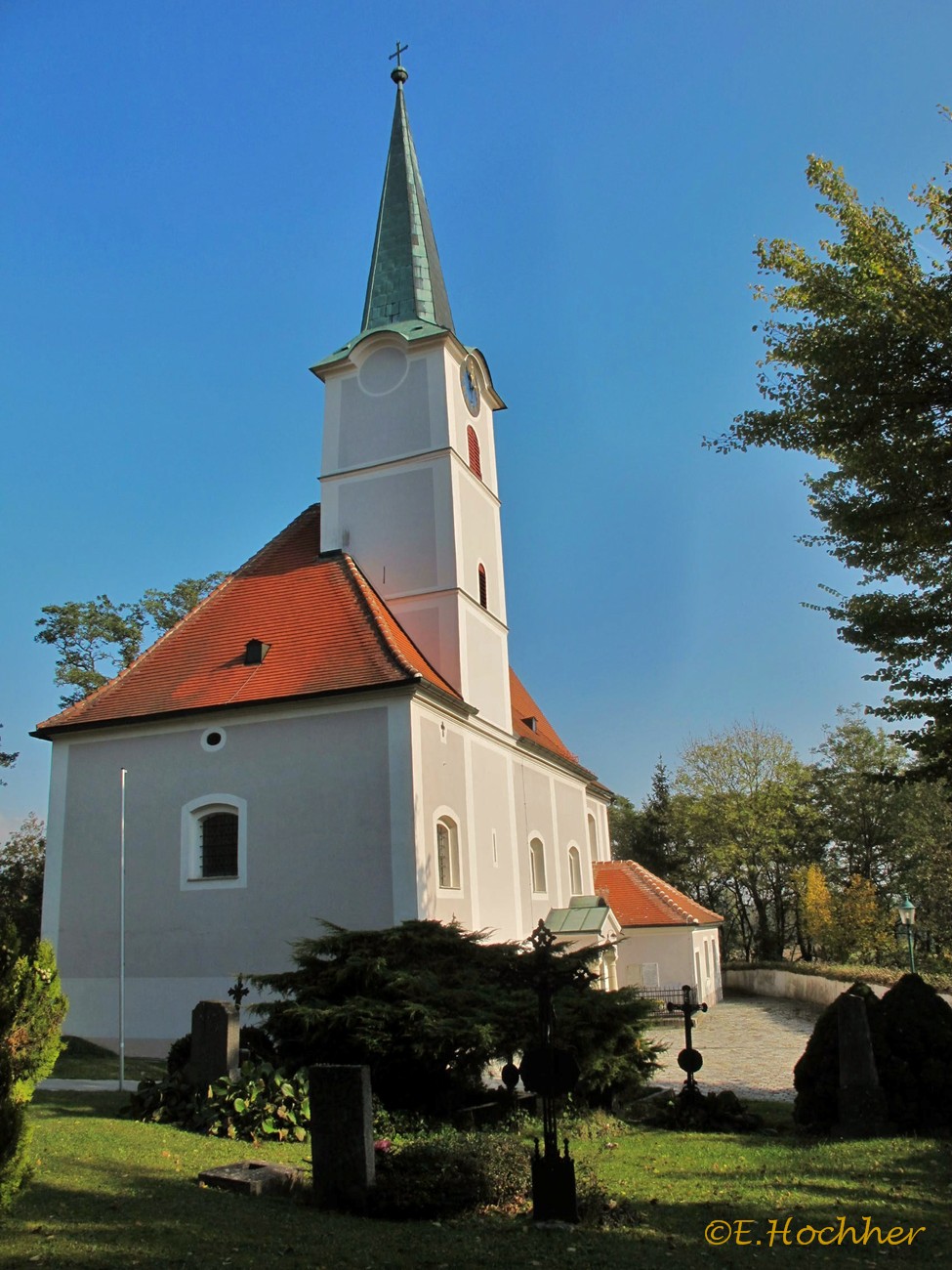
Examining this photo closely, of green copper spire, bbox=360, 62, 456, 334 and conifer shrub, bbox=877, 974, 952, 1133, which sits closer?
conifer shrub, bbox=877, 974, 952, 1133

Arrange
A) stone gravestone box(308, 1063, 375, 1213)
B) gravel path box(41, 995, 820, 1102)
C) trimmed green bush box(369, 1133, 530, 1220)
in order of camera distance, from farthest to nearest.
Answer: gravel path box(41, 995, 820, 1102), stone gravestone box(308, 1063, 375, 1213), trimmed green bush box(369, 1133, 530, 1220)

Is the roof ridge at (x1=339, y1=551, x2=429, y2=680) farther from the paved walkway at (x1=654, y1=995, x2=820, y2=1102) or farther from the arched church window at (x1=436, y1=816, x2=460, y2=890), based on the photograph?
the paved walkway at (x1=654, y1=995, x2=820, y2=1102)

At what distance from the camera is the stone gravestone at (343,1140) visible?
291 inches

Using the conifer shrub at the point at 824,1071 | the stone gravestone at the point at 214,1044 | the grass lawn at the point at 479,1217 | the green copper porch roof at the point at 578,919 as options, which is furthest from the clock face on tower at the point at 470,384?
the grass lawn at the point at 479,1217

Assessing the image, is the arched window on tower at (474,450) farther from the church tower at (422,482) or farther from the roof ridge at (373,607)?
the roof ridge at (373,607)

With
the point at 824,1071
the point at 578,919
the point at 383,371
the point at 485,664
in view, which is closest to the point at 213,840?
the point at 485,664

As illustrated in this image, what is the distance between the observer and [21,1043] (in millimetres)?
5742

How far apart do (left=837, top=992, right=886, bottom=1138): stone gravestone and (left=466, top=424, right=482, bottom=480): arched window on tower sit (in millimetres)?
16655

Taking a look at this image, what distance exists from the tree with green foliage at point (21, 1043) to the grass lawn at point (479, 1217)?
536 millimetres

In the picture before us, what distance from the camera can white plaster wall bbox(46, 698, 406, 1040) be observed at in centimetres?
1766

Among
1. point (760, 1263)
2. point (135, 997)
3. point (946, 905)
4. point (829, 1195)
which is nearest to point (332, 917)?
point (135, 997)

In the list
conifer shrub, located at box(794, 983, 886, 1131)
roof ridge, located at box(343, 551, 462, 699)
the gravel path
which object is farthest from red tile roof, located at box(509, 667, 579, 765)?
conifer shrub, located at box(794, 983, 886, 1131)

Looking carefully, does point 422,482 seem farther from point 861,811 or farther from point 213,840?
point 861,811

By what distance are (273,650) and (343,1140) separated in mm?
13497
